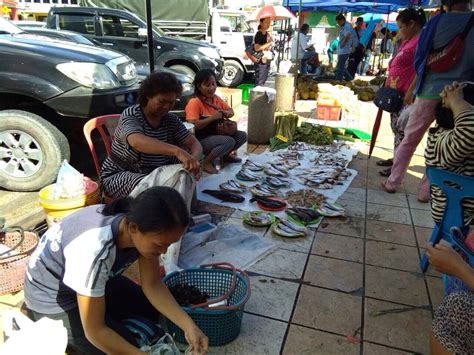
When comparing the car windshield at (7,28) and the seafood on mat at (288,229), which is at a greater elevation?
the car windshield at (7,28)

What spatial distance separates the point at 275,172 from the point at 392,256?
2.10 meters

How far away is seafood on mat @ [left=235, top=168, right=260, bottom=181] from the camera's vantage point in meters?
4.89

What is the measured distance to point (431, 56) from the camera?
389 centimetres

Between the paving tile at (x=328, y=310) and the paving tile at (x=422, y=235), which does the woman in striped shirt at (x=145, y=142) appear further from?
the paving tile at (x=422, y=235)

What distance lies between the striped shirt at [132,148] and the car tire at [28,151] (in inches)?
39.8

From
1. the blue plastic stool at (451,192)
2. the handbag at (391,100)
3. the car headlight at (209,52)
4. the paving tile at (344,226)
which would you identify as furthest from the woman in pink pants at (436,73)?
the car headlight at (209,52)

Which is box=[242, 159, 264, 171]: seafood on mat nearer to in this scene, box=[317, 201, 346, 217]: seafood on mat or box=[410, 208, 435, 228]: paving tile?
box=[317, 201, 346, 217]: seafood on mat

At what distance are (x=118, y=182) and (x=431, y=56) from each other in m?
3.22

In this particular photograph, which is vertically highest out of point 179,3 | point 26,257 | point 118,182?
point 179,3

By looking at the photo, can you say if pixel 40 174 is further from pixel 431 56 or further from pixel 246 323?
pixel 431 56

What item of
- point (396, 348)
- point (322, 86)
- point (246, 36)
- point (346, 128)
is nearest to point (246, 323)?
point (396, 348)

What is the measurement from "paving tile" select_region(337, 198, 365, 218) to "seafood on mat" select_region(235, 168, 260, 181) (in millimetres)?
1087

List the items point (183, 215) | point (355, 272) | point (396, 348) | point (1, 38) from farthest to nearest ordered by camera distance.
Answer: point (1, 38) → point (355, 272) → point (396, 348) → point (183, 215)

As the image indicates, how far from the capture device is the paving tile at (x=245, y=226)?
3.62 metres
